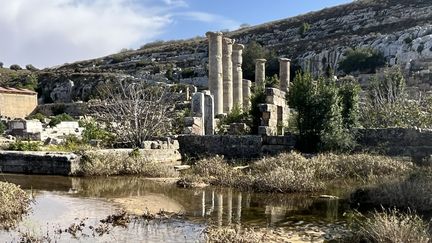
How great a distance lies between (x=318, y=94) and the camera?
19.0 meters

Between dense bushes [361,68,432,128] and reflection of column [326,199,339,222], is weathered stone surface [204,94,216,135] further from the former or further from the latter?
reflection of column [326,199,339,222]

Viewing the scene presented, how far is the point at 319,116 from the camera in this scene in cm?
1869

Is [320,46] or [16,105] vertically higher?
[320,46]

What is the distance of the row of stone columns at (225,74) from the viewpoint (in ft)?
100

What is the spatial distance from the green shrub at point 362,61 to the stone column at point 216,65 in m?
28.4

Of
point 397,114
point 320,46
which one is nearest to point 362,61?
point 320,46

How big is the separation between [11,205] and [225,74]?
23.8 metres

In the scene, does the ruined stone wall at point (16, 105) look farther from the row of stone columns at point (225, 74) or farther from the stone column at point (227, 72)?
the stone column at point (227, 72)

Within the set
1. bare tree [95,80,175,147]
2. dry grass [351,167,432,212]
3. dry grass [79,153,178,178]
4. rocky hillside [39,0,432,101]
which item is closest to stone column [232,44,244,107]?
bare tree [95,80,175,147]

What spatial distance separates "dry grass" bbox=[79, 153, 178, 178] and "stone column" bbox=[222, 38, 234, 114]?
16.6 metres

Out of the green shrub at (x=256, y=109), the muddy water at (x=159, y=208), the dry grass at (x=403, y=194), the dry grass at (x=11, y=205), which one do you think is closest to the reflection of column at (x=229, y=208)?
the muddy water at (x=159, y=208)

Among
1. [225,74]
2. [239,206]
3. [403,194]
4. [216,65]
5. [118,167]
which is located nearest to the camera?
[403,194]

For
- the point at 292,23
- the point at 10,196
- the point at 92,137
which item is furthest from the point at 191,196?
the point at 292,23

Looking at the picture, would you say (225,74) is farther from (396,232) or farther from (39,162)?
(396,232)
